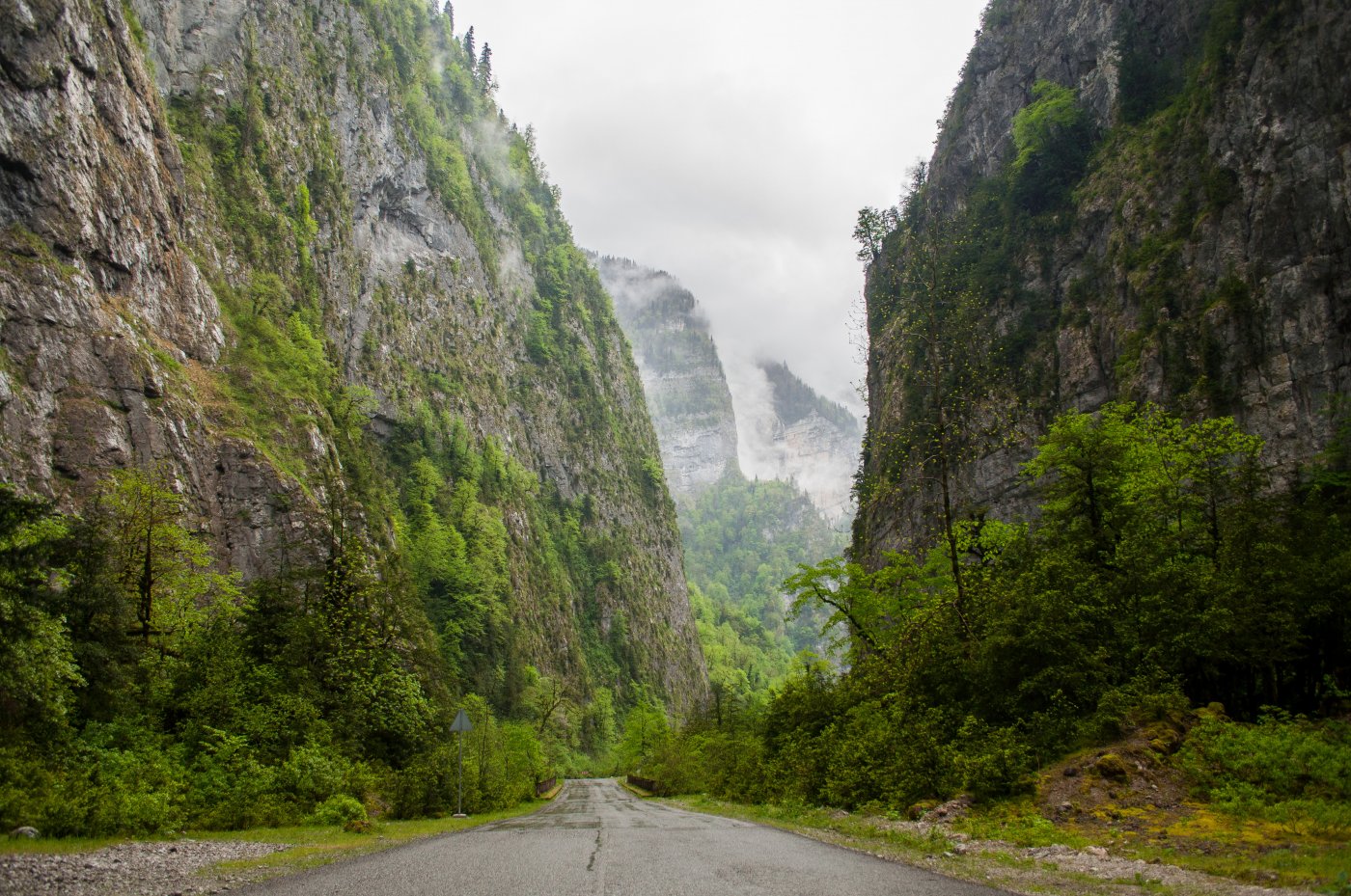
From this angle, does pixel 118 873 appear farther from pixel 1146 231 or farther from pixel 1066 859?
pixel 1146 231

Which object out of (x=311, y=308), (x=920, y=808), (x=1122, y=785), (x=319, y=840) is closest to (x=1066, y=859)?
(x=1122, y=785)

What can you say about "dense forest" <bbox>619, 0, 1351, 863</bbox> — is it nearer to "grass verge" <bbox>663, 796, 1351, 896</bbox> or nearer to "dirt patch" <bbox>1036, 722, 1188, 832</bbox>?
"dirt patch" <bbox>1036, 722, 1188, 832</bbox>

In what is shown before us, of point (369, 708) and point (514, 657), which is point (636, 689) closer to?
point (514, 657)

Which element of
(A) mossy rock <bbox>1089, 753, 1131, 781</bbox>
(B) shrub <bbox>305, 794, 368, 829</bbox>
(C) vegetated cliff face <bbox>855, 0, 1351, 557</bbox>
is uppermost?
(C) vegetated cliff face <bbox>855, 0, 1351, 557</bbox>

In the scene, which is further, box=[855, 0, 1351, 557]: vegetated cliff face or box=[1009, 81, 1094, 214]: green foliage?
box=[1009, 81, 1094, 214]: green foliage

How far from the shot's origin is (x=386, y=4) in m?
87.4

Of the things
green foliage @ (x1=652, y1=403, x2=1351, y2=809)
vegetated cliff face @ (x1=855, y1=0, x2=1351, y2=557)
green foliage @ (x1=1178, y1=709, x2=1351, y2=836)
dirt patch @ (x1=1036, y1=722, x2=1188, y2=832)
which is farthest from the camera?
vegetated cliff face @ (x1=855, y1=0, x2=1351, y2=557)

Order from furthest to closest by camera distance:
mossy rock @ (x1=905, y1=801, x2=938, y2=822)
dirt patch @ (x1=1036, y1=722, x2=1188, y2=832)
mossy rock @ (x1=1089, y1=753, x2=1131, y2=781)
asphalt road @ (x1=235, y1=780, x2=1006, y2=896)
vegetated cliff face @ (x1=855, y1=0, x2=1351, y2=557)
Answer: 1. vegetated cliff face @ (x1=855, y1=0, x2=1351, y2=557)
2. mossy rock @ (x1=905, y1=801, x2=938, y2=822)
3. mossy rock @ (x1=1089, y1=753, x2=1131, y2=781)
4. dirt patch @ (x1=1036, y1=722, x2=1188, y2=832)
5. asphalt road @ (x1=235, y1=780, x2=1006, y2=896)

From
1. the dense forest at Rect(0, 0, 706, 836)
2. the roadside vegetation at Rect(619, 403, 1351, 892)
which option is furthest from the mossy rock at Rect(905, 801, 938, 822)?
the dense forest at Rect(0, 0, 706, 836)

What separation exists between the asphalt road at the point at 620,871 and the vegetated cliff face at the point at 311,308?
22496 mm

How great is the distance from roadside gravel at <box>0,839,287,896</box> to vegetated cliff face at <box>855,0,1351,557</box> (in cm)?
1527

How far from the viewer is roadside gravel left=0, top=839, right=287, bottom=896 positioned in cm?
754

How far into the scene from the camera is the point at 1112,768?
13.1 meters

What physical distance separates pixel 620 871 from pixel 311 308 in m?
51.8
